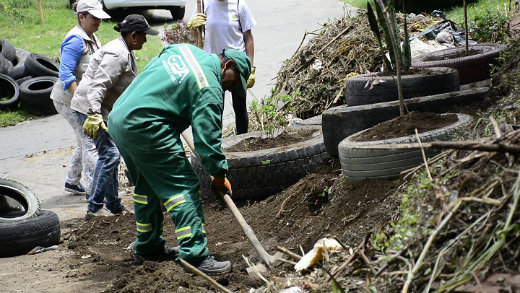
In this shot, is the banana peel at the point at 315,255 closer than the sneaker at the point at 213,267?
Yes

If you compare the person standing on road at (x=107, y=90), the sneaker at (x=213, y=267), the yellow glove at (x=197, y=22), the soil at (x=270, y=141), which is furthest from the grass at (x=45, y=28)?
the sneaker at (x=213, y=267)

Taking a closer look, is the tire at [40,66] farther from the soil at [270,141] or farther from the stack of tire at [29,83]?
the soil at [270,141]

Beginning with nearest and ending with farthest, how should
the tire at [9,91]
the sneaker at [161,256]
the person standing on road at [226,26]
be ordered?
the sneaker at [161,256]
the person standing on road at [226,26]
the tire at [9,91]

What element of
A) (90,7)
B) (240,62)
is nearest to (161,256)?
(240,62)

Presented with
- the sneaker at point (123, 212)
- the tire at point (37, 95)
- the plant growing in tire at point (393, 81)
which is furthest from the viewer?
the tire at point (37, 95)

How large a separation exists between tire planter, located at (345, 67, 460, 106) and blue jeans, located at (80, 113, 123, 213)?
2.48 m

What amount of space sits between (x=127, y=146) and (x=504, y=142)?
2.77 m

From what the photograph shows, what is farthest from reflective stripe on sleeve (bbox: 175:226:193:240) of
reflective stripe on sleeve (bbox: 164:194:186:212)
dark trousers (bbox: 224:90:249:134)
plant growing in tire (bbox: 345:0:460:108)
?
dark trousers (bbox: 224:90:249:134)

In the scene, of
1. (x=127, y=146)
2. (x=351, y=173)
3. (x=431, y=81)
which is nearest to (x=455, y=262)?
(x=351, y=173)

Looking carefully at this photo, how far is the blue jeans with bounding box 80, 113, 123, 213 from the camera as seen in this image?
302 inches

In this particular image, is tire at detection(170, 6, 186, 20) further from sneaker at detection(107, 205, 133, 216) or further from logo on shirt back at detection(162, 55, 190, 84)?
logo on shirt back at detection(162, 55, 190, 84)

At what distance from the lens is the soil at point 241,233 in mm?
5176

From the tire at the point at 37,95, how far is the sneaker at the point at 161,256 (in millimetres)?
8094

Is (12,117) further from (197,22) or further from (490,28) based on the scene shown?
(490,28)
